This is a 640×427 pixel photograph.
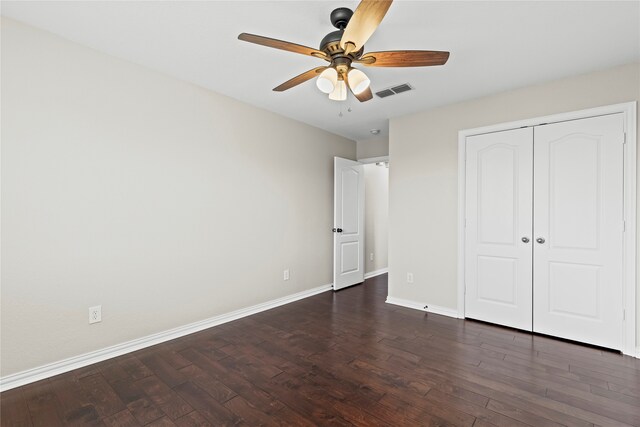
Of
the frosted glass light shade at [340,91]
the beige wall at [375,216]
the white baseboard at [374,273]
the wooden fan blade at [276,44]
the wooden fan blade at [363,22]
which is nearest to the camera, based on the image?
the wooden fan blade at [363,22]

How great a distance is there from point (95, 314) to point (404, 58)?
121 inches

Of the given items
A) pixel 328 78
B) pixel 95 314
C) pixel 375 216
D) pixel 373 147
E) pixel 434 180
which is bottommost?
pixel 95 314

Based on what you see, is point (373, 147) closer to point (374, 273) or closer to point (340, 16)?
point (374, 273)

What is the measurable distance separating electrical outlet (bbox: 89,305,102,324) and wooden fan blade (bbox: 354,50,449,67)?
282 cm

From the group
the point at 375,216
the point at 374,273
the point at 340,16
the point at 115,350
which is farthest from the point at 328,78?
the point at 374,273

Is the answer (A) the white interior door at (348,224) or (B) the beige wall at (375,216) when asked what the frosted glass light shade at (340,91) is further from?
(B) the beige wall at (375,216)

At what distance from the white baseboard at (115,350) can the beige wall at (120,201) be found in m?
0.05

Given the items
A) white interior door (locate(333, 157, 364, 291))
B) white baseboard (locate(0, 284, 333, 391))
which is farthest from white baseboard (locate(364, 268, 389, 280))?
white baseboard (locate(0, 284, 333, 391))

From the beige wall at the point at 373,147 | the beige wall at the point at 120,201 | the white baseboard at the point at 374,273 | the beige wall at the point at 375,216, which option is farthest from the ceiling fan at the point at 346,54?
the white baseboard at the point at 374,273

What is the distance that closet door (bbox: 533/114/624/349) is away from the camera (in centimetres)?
273

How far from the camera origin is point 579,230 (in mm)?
2889

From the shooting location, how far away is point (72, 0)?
1930 millimetres

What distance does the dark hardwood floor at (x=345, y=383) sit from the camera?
1820mm

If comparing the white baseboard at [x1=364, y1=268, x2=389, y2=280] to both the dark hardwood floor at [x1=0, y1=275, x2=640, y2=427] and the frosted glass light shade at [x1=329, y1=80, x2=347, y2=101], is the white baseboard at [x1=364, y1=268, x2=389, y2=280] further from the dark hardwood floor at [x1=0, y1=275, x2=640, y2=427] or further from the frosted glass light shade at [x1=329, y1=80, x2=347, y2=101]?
the frosted glass light shade at [x1=329, y1=80, x2=347, y2=101]
